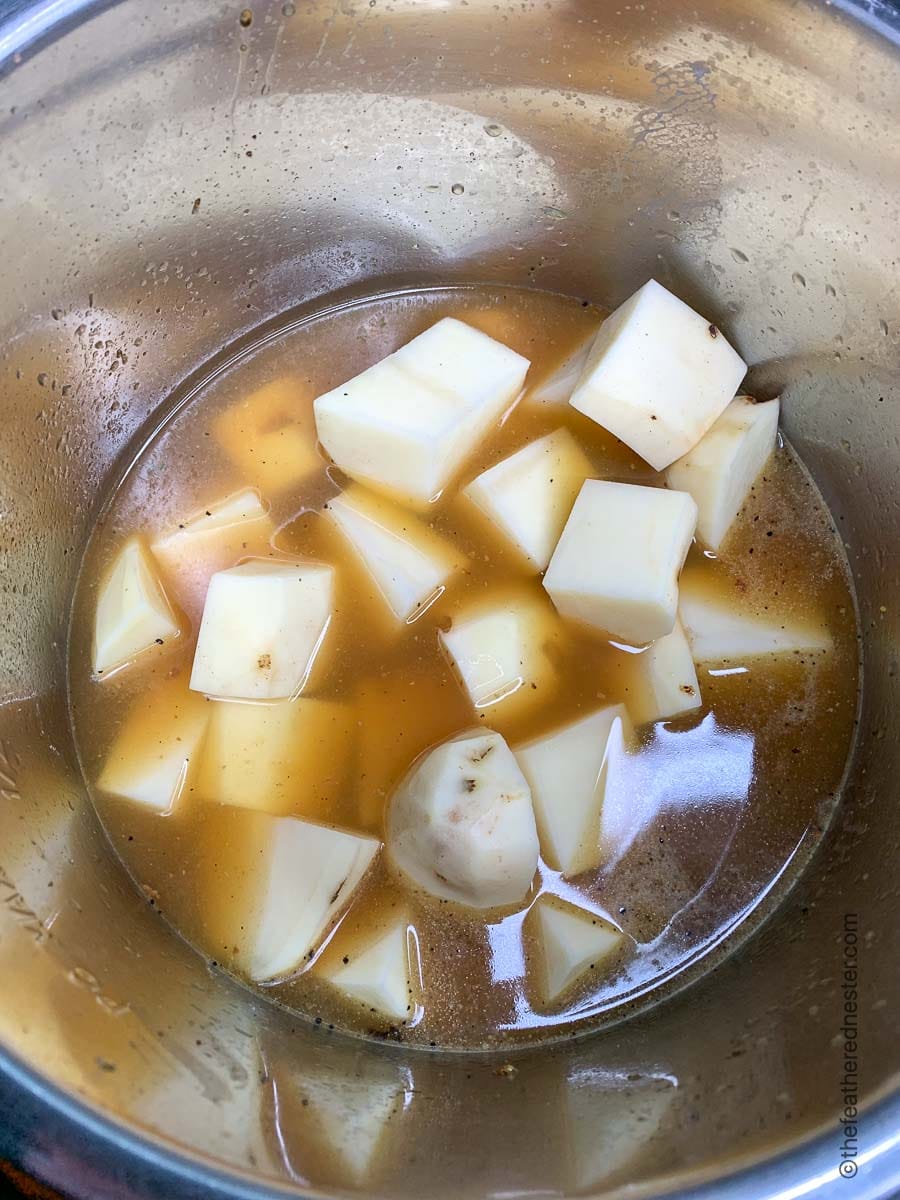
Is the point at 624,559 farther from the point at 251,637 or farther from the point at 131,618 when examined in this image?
the point at 131,618

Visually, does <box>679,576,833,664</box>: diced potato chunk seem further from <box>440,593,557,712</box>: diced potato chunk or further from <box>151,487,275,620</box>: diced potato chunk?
<box>151,487,275,620</box>: diced potato chunk

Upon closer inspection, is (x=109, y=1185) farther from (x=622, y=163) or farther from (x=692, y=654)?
(x=622, y=163)

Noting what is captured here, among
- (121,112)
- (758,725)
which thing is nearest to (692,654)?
(758,725)

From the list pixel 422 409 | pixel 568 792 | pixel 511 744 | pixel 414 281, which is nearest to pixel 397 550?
pixel 422 409

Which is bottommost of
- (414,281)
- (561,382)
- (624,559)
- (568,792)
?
(568,792)

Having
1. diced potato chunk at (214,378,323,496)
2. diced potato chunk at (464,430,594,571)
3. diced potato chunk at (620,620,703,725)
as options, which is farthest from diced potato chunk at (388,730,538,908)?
diced potato chunk at (214,378,323,496)

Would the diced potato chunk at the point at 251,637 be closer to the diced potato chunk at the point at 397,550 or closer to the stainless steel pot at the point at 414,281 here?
the diced potato chunk at the point at 397,550
